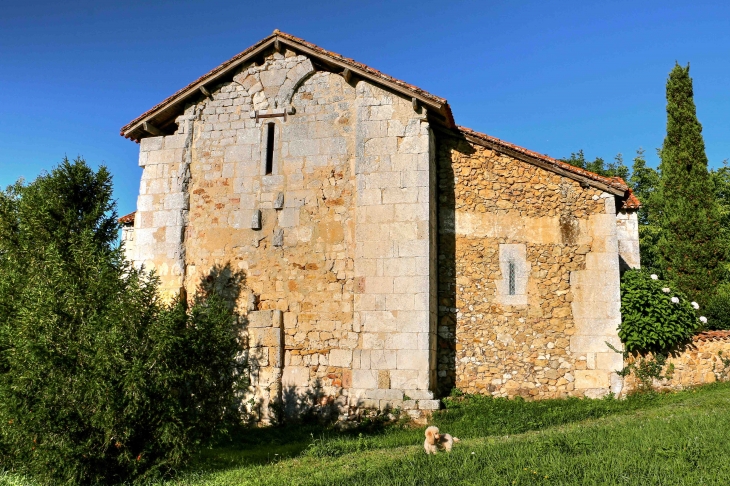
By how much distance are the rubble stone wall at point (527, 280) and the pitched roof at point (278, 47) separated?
1468 mm

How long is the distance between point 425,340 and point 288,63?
6292 millimetres

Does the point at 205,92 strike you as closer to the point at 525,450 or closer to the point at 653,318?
the point at 525,450

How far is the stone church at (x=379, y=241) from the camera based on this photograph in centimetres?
1051

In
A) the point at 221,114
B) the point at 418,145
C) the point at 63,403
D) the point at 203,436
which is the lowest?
the point at 203,436

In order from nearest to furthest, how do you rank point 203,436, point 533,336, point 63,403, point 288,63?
point 63,403 → point 203,436 → point 533,336 → point 288,63

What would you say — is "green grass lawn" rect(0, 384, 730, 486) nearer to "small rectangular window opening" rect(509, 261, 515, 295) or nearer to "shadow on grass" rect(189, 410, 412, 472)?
"shadow on grass" rect(189, 410, 412, 472)

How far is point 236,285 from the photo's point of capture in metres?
11.3

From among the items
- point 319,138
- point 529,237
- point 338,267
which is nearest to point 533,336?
point 529,237

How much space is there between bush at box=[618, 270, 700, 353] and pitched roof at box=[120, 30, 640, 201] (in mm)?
1887

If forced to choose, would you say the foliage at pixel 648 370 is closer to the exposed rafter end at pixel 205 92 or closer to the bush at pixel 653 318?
the bush at pixel 653 318

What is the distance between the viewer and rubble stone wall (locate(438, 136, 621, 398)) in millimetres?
10648

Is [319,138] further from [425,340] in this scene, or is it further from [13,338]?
[13,338]

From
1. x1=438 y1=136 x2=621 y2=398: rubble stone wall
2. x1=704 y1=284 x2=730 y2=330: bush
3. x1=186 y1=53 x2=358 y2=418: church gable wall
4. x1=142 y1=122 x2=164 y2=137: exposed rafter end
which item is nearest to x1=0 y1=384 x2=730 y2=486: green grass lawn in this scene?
x1=438 y1=136 x2=621 y2=398: rubble stone wall

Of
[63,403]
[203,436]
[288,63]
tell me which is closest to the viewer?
[63,403]
